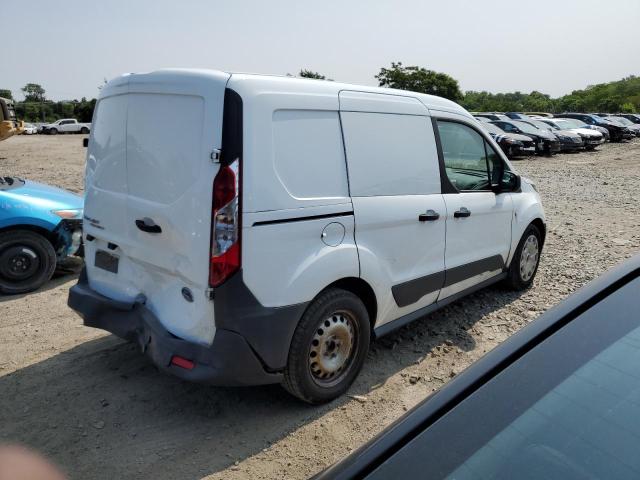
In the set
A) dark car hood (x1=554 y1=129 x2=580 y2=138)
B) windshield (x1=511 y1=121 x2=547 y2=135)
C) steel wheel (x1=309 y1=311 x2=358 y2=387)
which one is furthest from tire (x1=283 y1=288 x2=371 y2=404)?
dark car hood (x1=554 y1=129 x2=580 y2=138)

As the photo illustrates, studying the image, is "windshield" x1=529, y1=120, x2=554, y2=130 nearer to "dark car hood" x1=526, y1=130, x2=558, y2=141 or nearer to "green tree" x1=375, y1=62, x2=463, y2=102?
"dark car hood" x1=526, y1=130, x2=558, y2=141

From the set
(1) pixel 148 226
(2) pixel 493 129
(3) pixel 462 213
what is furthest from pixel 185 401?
(2) pixel 493 129

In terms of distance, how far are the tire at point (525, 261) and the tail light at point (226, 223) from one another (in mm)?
3385

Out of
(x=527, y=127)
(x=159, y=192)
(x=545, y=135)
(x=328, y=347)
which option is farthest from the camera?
(x=527, y=127)

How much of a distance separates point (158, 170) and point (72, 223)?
3.07 meters

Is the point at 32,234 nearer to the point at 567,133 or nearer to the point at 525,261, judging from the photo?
the point at 525,261

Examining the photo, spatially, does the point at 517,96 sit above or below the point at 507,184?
above

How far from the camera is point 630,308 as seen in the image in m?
1.46

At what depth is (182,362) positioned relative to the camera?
2832 mm

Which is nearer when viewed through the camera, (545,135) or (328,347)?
(328,347)

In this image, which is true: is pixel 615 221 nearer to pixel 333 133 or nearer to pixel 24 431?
pixel 333 133

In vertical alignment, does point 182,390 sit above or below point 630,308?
below

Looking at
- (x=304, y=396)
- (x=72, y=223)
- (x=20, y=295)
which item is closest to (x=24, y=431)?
(x=304, y=396)

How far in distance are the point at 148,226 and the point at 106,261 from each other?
702mm
